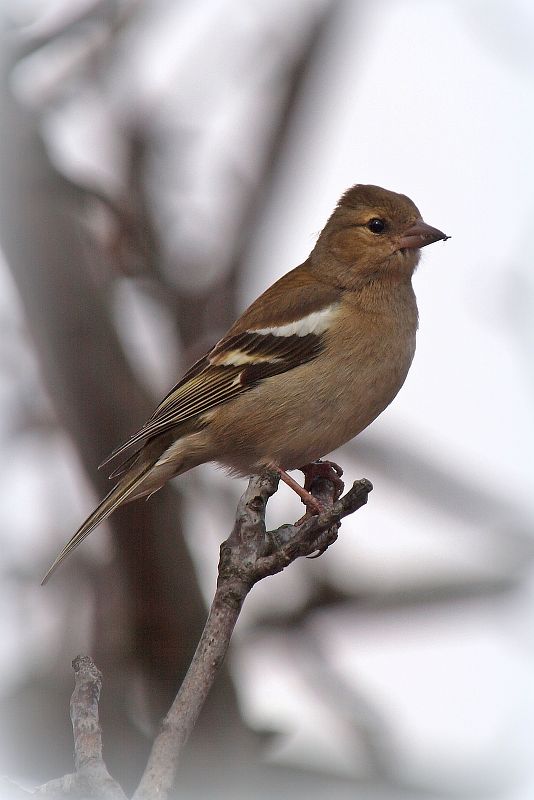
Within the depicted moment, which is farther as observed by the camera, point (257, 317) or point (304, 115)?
point (304, 115)

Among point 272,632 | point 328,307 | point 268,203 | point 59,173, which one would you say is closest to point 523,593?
point 272,632

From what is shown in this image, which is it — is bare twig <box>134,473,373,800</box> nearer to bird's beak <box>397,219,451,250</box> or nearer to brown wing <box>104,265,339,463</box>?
brown wing <box>104,265,339,463</box>

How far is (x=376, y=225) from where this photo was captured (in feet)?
19.4

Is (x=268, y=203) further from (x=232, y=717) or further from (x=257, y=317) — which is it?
(x=232, y=717)

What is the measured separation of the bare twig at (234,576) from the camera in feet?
8.09

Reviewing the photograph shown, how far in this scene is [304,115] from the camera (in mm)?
7133

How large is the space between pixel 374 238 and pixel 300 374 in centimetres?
103

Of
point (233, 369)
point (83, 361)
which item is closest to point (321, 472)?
point (233, 369)

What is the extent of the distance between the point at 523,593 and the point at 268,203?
302 cm

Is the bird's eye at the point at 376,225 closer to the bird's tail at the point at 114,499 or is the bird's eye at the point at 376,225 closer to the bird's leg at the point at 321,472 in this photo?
the bird's leg at the point at 321,472

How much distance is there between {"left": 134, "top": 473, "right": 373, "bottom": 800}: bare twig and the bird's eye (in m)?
2.51

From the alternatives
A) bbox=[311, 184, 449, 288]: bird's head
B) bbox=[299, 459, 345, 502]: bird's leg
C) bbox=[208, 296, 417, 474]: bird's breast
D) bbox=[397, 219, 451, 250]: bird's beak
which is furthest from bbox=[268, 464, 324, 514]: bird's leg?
bbox=[397, 219, 451, 250]: bird's beak

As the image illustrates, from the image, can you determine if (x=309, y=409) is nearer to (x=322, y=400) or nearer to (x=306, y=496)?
(x=322, y=400)

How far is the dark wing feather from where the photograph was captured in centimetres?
537
